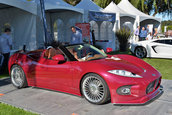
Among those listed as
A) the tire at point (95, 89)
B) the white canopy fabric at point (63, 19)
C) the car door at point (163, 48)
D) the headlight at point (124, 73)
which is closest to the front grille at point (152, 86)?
the headlight at point (124, 73)

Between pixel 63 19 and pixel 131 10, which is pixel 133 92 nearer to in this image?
pixel 63 19

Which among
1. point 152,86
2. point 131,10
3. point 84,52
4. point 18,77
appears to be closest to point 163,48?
point 84,52

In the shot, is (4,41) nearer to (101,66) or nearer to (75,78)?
(75,78)

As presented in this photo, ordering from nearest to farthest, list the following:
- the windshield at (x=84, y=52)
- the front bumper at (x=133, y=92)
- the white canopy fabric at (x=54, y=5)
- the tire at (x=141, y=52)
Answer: the front bumper at (x=133, y=92)
the windshield at (x=84, y=52)
the tire at (x=141, y=52)
the white canopy fabric at (x=54, y=5)

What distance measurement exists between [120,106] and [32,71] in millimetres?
2396

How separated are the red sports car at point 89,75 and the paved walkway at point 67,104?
18 centimetres

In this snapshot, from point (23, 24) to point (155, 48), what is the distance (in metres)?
6.55

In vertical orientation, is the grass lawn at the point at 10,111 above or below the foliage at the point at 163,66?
below

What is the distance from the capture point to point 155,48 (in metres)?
9.37

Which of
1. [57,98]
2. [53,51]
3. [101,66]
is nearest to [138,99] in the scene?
[101,66]

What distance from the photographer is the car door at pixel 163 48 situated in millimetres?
8914

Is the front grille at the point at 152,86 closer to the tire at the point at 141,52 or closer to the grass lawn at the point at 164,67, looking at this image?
the grass lawn at the point at 164,67

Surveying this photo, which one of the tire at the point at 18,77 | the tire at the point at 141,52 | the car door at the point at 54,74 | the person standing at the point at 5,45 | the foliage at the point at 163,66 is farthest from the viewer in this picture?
the tire at the point at 141,52

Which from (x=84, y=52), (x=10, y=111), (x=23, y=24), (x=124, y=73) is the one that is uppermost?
(x=23, y=24)
